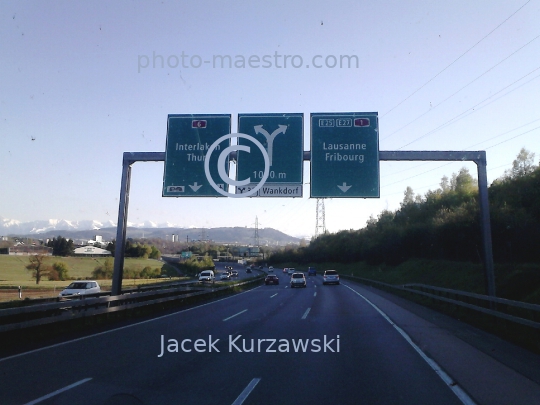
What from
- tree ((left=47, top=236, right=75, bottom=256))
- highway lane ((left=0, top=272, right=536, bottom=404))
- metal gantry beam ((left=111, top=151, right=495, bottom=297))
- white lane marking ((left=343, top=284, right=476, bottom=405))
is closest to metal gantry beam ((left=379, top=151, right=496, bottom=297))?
metal gantry beam ((left=111, top=151, right=495, bottom=297))

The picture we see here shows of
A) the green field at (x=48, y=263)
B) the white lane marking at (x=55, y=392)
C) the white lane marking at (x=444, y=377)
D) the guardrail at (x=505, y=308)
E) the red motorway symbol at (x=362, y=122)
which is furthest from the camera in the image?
the green field at (x=48, y=263)

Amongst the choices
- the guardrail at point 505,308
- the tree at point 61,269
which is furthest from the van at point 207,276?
the guardrail at point 505,308

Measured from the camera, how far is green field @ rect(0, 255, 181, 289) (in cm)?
4634

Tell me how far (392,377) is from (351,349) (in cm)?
289

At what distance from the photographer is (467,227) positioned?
1452 inches

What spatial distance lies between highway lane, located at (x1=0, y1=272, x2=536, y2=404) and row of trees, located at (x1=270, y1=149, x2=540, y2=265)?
836 inches

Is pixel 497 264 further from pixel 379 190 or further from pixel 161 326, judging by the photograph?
pixel 161 326

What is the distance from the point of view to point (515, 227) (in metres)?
31.5

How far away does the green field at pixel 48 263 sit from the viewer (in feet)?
152

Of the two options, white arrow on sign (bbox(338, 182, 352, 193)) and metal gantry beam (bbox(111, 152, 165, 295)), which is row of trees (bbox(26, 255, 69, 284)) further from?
white arrow on sign (bbox(338, 182, 352, 193))

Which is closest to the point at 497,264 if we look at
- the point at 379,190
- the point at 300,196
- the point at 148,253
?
the point at 379,190

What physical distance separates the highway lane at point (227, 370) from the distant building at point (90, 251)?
55.2m

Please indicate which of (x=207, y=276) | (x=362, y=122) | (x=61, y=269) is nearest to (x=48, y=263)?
(x=61, y=269)

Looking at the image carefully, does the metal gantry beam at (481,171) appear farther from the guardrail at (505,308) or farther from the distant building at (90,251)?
the distant building at (90,251)
